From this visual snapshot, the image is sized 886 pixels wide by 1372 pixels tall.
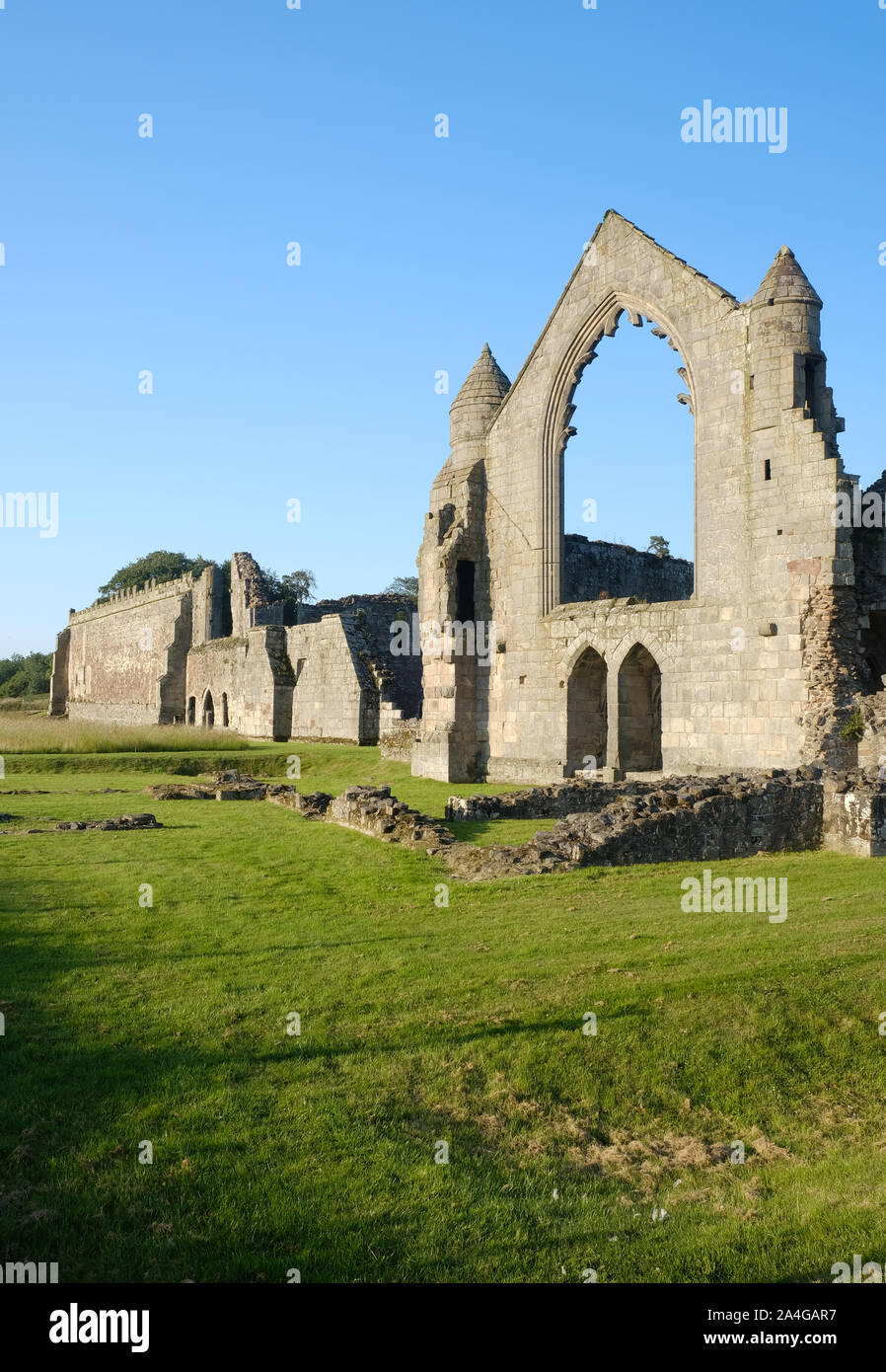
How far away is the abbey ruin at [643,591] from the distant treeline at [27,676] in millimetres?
58880

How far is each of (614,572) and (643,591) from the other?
4.51 feet

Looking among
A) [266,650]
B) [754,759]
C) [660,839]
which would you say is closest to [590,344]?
[754,759]

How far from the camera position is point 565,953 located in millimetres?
7613

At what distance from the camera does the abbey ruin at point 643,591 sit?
16.0 meters

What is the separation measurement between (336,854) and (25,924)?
4230 millimetres

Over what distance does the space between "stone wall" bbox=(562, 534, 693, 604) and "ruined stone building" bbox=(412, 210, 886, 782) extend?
60 millimetres

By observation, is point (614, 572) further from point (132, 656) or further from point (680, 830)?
point (132, 656)

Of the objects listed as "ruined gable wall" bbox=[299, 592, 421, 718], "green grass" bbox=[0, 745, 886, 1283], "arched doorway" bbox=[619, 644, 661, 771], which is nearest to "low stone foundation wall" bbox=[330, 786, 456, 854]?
"green grass" bbox=[0, 745, 886, 1283]

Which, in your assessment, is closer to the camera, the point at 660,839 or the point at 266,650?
the point at 660,839

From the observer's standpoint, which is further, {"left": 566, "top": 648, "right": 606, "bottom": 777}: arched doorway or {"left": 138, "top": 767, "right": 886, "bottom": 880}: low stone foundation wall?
{"left": 566, "top": 648, "right": 606, "bottom": 777}: arched doorway

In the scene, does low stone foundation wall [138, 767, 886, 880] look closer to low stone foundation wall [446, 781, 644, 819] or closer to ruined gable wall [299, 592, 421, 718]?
low stone foundation wall [446, 781, 644, 819]

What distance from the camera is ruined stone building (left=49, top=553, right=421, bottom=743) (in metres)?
28.4
